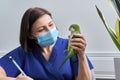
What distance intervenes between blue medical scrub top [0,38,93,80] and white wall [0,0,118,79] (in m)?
0.36

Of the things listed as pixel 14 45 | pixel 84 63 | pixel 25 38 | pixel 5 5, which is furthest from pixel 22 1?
pixel 84 63

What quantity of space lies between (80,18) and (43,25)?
0.47 meters

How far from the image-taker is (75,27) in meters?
0.95

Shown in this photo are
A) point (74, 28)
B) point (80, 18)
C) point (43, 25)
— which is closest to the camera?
point (74, 28)

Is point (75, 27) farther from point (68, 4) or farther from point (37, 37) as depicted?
point (68, 4)

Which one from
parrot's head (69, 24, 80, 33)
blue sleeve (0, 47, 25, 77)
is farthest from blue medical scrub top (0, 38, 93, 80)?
parrot's head (69, 24, 80, 33)

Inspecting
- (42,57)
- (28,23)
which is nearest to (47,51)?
(42,57)

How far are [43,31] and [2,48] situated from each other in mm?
744

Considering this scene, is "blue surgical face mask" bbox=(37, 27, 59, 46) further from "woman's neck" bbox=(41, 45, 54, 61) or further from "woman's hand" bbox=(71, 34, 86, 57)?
"woman's hand" bbox=(71, 34, 86, 57)

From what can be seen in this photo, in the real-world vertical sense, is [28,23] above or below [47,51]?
above

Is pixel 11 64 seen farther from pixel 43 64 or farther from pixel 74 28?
pixel 74 28

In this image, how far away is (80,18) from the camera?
1.55 metres

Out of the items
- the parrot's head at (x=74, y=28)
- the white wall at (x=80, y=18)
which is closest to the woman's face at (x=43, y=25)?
the parrot's head at (x=74, y=28)

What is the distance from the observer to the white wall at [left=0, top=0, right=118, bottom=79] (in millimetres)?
1492
